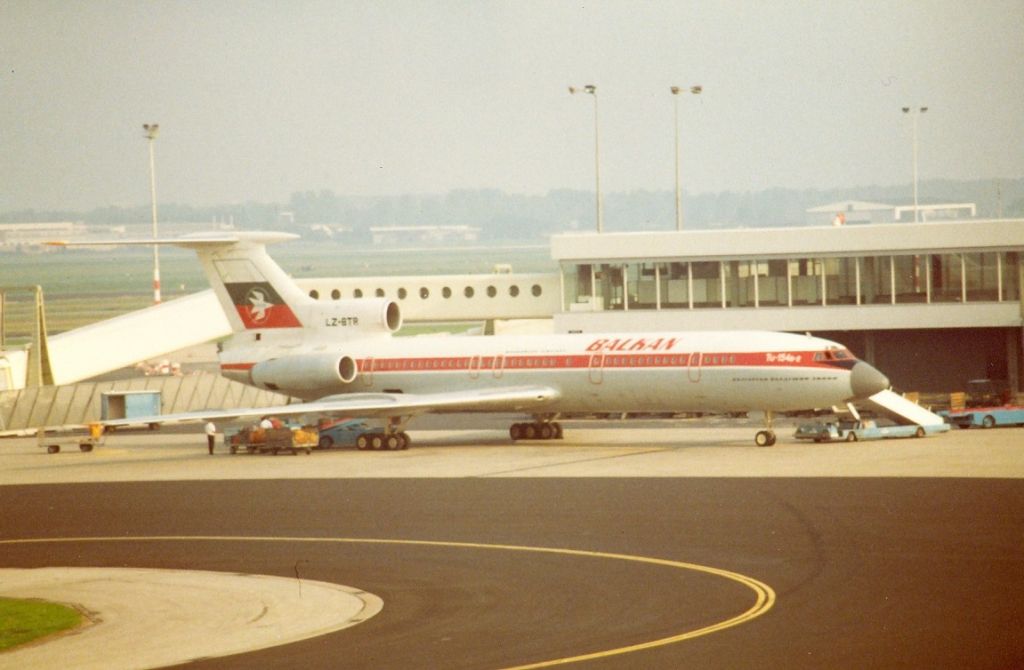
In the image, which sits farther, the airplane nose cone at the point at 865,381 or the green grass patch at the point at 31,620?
the airplane nose cone at the point at 865,381

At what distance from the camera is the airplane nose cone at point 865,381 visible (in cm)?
4872

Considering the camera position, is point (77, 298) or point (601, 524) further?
point (77, 298)

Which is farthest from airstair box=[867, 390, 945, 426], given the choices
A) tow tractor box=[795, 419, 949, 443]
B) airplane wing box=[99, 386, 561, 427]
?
airplane wing box=[99, 386, 561, 427]

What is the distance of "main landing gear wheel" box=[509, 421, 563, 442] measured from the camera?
55.8 m

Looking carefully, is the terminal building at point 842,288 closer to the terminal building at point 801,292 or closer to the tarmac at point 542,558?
the terminal building at point 801,292

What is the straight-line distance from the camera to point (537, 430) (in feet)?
183

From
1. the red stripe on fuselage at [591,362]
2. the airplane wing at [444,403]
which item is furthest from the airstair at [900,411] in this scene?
the airplane wing at [444,403]

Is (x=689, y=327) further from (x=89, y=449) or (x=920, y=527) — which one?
(x=920, y=527)

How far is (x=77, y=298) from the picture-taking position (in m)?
187

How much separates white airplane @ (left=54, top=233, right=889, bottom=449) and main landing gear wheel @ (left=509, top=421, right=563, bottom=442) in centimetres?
5

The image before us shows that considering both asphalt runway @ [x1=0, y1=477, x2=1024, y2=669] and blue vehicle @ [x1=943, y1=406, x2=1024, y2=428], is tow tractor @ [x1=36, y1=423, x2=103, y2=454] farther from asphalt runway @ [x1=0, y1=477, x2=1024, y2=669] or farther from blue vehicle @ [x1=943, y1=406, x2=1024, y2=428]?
blue vehicle @ [x1=943, y1=406, x2=1024, y2=428]

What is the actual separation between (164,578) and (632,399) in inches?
1076

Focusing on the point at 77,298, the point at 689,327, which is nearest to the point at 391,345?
the point at 689,327

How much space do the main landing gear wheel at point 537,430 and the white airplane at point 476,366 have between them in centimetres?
5
